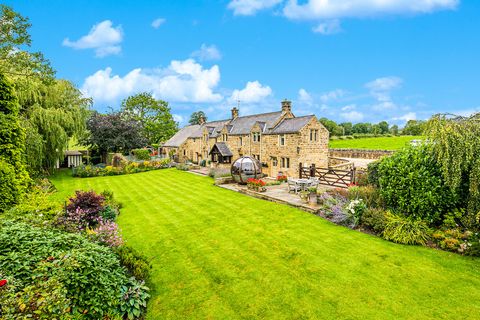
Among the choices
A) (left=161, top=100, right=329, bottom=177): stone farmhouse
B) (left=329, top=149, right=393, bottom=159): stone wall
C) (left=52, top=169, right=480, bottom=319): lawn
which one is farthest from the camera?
(left=329, top=149, right=393, bottom=159): stone wall

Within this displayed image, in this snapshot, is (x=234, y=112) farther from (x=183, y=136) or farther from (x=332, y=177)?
(x=332, y=177)

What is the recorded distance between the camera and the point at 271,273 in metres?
8.47

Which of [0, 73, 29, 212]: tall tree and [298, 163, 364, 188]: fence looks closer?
[0, 73, 29, 212]: tall tree

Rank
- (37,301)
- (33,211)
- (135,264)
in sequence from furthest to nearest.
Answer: (33,211) < (135,264) < (37,301)

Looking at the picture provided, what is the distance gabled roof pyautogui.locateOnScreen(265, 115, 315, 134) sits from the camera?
90.3 ft

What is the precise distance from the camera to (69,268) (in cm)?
540

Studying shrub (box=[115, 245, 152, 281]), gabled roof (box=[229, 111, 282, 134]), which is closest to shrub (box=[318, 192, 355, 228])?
shrub (box=[115, 245, 152, 281])

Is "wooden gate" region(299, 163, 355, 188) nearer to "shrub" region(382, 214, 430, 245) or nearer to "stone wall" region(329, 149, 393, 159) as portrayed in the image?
"shrub" region(382, 214, 430, 245)

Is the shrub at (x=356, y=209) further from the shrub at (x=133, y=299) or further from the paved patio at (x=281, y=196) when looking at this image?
the shrub at (x=133, y=299)

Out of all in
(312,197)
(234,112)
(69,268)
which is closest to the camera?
(69,268)

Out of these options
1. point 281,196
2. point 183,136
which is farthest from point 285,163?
point 183,136

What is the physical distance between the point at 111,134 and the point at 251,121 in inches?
870

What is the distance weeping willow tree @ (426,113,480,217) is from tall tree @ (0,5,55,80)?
21181 mm

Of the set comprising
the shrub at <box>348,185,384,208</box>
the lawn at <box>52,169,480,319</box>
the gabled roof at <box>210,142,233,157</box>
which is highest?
the gabled roof at <box>210,142,233,157</box>
